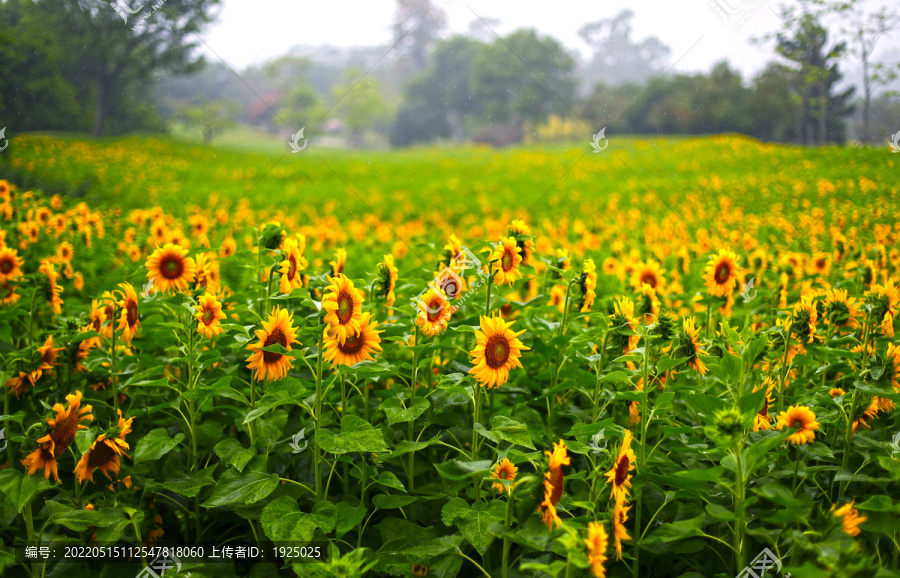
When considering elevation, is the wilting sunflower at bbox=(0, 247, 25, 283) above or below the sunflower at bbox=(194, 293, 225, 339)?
above

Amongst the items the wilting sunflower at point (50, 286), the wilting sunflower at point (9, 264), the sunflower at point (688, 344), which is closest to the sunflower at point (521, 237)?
the sunflower at point (688, 344)

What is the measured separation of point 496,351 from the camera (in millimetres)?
1343

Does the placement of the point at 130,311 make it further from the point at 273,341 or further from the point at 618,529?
the point at 618,529

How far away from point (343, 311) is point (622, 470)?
0.63m

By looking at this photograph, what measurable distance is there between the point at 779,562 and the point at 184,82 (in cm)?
342

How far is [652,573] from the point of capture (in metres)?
1.44

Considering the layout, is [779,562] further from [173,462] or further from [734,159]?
[734,159]
